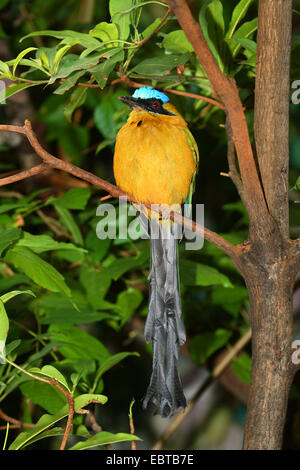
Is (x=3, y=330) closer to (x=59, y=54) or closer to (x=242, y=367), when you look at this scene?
(x=59, y=54)

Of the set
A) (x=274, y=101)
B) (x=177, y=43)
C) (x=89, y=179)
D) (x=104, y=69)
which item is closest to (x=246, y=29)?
Answer: (x=177, y=43)

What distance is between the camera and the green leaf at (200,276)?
1.34m

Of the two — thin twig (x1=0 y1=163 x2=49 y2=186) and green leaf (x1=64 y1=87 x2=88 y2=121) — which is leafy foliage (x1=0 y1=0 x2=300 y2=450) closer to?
green leaf (x1=64 y1=87 x2=88 y2=121)

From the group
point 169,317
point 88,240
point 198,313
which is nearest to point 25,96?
point 88,240

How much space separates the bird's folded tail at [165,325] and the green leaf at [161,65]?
50 centimetres

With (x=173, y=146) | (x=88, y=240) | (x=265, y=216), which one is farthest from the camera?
(x=88, y=240)

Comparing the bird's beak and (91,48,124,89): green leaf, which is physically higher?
the bird's beak

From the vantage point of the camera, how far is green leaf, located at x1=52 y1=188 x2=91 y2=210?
4.72 ft

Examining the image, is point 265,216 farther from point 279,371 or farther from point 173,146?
point 173,146

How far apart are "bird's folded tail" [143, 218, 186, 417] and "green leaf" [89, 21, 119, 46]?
0.60 meters

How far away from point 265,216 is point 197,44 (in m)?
0.32

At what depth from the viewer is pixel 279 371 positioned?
94cm
